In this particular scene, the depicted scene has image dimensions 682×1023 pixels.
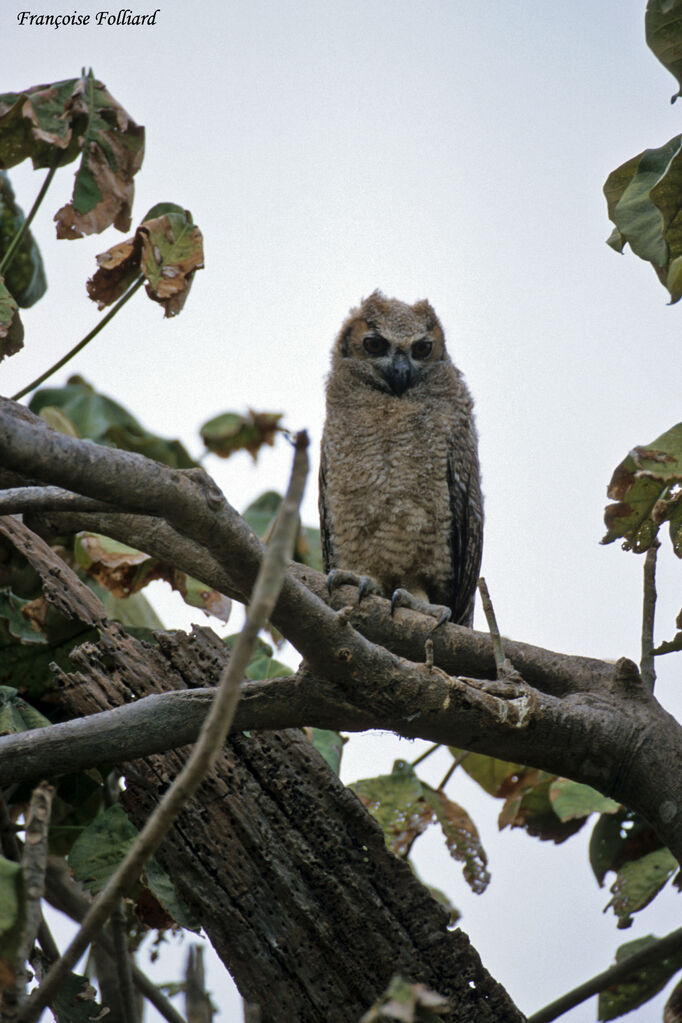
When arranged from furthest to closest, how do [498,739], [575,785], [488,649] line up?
[575,785] < [488,649] < [498,739]

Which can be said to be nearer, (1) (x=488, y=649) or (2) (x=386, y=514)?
(1) (x=488, y=649)

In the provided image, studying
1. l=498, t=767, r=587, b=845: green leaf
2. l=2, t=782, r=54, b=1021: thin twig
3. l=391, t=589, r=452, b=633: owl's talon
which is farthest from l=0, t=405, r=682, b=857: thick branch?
l=498, t=767, r=587, b=845: green leaf

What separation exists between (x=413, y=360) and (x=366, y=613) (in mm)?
2272

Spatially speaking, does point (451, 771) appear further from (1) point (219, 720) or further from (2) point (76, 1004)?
(1) point (219, 720)

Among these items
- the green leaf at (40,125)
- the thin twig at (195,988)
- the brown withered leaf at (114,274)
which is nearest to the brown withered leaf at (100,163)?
the green leaf at (40,125)

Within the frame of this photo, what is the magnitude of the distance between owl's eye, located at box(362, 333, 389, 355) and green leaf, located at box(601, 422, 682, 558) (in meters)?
2.54

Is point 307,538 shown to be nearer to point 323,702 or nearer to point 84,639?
point 84,639

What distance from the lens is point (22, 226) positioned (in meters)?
4.21

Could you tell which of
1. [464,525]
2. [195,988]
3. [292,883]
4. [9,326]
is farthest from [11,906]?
[464,525]

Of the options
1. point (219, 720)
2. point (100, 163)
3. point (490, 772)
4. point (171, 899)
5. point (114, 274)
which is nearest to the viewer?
point (219, 720)

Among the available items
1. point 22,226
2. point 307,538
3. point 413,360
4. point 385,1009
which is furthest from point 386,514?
point 385,1009

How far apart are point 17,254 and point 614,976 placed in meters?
3.61

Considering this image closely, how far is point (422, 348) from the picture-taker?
569cm

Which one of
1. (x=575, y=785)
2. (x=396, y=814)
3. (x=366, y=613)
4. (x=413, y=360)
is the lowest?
(x=575, y=785)
